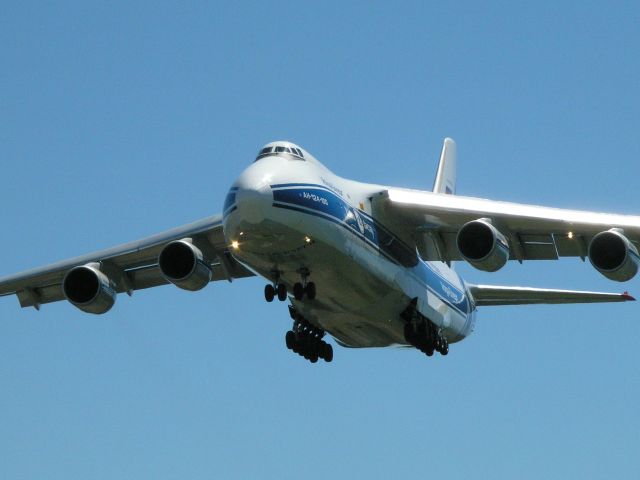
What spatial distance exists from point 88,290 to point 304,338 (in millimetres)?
3649

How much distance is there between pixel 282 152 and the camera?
2234cm

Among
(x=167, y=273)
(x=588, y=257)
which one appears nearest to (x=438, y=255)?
(x=588, y=257)

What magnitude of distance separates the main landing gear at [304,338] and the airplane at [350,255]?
2 cm

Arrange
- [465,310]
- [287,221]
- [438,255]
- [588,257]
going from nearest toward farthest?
[287,221] < [588,257] < [438,255] < [465,310]

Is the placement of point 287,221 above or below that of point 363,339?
above

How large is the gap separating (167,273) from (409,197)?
156 inches

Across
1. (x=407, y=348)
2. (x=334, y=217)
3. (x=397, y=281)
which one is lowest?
(x=407, y=348)

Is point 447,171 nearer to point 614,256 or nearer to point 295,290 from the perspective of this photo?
point 614,256

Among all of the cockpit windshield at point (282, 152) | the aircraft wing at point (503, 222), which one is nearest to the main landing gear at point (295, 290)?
the cockpit windshield at point (282, 152)

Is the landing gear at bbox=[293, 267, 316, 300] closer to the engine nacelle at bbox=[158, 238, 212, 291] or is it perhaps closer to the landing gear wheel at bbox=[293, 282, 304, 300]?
the landing gear wheel at bbox=[293, 282, 304, 300]

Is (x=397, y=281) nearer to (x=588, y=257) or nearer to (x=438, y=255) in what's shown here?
(x=438, y=255)

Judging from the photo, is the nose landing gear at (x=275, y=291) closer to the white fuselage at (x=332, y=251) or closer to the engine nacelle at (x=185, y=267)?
the white fuselage at (x=332, y=251)

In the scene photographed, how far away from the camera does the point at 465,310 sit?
85.8 feet

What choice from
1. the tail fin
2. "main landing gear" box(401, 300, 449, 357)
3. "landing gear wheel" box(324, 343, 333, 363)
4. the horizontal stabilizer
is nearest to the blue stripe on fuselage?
"main landing gear" box(401, 300, 449, 357)
